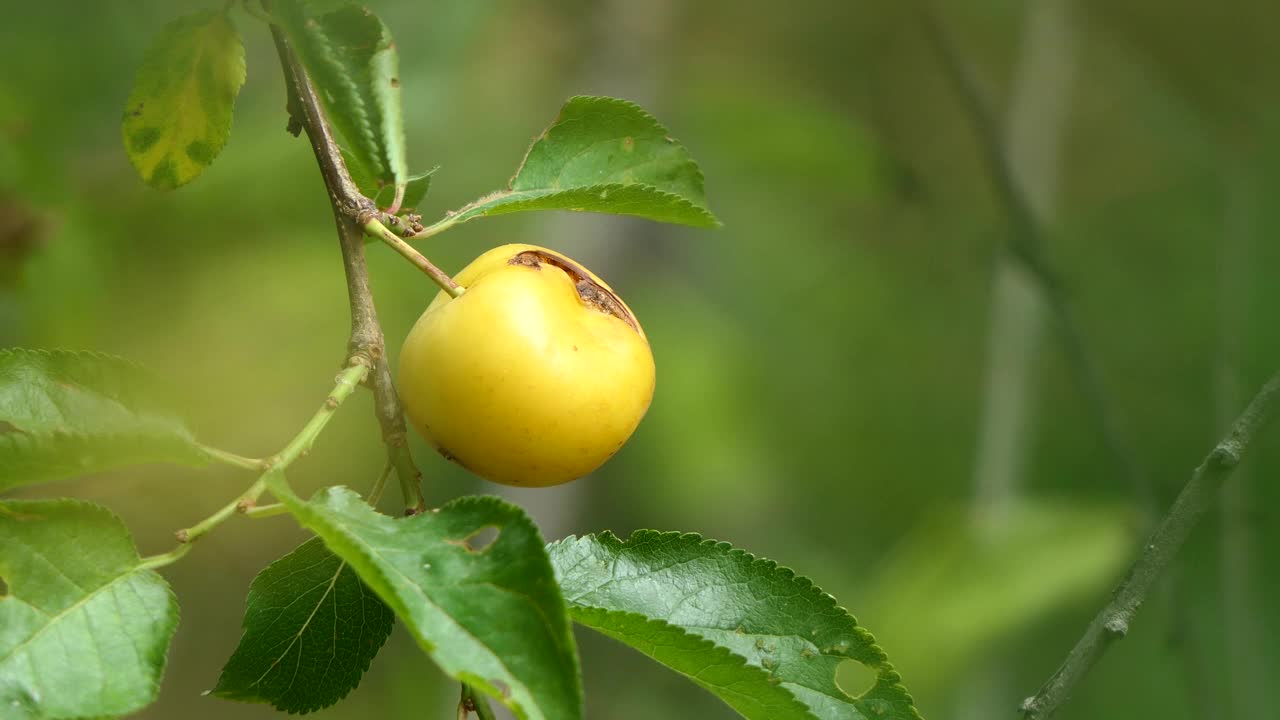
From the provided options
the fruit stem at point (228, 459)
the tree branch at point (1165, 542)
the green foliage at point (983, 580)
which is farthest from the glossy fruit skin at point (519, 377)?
the green foliage at point (983, 580)

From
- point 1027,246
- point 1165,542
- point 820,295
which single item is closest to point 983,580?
point 1027,246

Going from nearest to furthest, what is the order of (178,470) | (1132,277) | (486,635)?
1. (486,635)
2. (178,470)
3. (1132,277)

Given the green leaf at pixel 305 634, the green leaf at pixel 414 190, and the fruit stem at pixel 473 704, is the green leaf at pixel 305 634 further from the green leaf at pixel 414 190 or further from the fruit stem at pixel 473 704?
the green leaf at pixel 414 190

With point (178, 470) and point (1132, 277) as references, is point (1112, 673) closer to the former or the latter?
point (1132, 277)

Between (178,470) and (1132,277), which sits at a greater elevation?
(1132,277)

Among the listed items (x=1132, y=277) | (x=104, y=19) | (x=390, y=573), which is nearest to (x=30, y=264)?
(x=104, y=19)

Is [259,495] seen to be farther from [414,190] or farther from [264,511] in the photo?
[414,190]

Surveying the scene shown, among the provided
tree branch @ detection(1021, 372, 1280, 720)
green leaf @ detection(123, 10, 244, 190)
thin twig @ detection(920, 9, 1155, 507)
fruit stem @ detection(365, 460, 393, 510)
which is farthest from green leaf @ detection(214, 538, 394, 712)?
thin twig @ detection(920, 9, 1155, 507)
